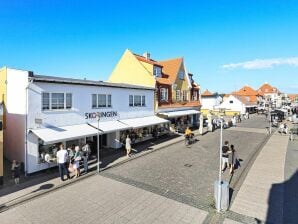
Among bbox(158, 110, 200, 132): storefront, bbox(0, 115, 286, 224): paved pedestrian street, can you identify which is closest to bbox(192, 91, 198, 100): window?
bbox(158, 110, 200, 132): storefront

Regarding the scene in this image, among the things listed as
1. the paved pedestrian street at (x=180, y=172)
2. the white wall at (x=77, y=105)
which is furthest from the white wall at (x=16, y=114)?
the paved pedestrian street at (x=180, y=172)

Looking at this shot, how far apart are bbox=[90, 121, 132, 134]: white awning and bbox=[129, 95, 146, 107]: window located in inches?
118

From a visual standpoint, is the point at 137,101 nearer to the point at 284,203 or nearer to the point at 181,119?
the point at 181,119

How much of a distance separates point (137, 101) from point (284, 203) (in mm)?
14879

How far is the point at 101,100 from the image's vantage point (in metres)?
17.5

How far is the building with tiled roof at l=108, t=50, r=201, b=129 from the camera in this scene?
2488 cm

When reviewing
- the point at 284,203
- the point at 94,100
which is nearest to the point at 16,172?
the point at 94,100

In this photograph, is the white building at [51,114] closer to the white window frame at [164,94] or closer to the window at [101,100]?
the window at [101,100]

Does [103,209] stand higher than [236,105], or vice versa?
[236,105]

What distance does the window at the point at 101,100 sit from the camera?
16.9 meters

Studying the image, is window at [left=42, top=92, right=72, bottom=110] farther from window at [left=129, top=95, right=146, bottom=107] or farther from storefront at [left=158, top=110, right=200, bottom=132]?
storefront at [left=158, top=110, right=200, bottom=132]

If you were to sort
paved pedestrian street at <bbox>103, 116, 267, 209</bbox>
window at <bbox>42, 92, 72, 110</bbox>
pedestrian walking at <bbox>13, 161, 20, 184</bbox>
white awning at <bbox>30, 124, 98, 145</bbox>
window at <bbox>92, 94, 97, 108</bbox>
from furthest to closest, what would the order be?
window at <bbox>92, 94, 97, 108</bbox>
window at <bbox>42, 92, 72, 110</bbox>
white awning at <bbox>30, 124, 98, 145</bbox>
pedestrian walking at <bbox>13, 161, 20, 184</bbox>
paved pedestrian street at <bbox>103, 116, 267, 209</bbox>

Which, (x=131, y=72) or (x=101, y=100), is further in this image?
(x=131, y=72)

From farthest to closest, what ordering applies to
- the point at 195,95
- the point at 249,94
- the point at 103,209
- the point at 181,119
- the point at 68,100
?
1. the point at 249,94
2. the point at 195,95
3. the point at 181,119
4. the point at 68,100
5. the point at 103,209
